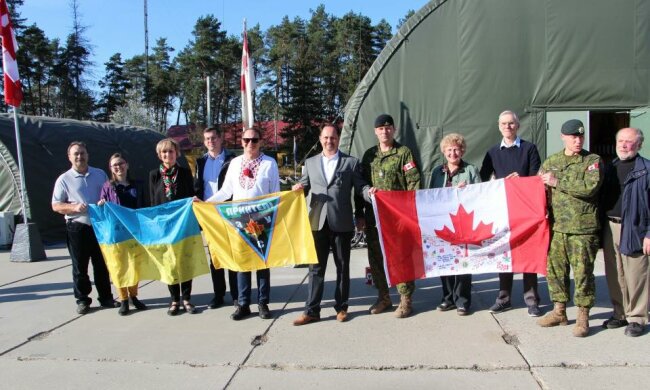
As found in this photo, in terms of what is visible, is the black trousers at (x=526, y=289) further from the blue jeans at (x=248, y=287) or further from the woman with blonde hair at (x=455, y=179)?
the blue jeans at (x=248, y=287)

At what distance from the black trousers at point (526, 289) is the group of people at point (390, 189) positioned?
0.4 inches

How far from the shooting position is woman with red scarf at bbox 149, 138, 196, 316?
5285 millimetres

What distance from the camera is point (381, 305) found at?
5113mm

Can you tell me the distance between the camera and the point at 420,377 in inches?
142

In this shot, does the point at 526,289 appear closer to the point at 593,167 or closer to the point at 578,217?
the point at 578,217

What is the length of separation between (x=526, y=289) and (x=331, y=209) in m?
2.14

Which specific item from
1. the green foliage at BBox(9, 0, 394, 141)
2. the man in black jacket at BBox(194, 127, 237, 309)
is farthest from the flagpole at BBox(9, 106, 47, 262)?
the green foliage at BBox(9, 0, 394, 141)

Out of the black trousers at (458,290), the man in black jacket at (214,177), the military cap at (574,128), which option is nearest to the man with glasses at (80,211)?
the man in black jacket at (214,177)

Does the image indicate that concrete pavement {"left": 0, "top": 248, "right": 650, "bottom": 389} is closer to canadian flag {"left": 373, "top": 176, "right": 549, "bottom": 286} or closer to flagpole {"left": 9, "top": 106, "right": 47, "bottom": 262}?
canadian flag {"left": 373, "top": 176, "right": 549, "bottom": 286}

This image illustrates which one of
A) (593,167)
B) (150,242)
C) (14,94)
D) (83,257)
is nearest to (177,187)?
(150,242)

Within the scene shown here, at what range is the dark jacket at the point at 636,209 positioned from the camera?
4.05 meters

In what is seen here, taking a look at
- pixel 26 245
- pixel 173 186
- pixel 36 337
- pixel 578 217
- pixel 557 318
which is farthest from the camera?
pixel 26 245

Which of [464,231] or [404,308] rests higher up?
[464,231]

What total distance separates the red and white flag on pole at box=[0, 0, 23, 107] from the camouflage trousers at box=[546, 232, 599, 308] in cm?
827
